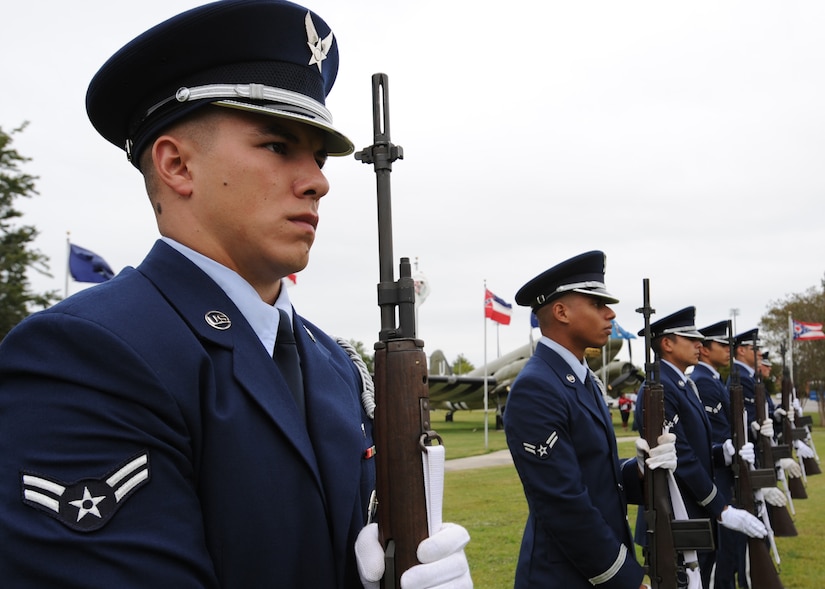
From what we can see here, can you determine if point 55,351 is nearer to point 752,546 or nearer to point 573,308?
point 573,308

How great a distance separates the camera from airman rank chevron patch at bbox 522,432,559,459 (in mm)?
3906

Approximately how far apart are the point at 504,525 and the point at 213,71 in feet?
32.6

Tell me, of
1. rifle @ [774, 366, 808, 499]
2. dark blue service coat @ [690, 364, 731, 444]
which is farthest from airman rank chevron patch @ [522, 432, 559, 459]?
rifle @ [774, 366, 808, 499]

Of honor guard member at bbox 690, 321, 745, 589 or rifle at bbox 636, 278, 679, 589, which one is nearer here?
rifle at bbox 636, 278, 679, 589

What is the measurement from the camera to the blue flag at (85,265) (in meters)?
16.1

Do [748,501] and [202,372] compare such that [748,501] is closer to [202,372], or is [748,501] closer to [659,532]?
[659,532]

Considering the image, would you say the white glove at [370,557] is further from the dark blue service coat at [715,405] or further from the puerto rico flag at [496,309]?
the puerto rico flag at [496,309]

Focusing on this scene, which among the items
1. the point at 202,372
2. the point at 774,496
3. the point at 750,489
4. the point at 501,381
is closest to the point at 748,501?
the point at 750,489

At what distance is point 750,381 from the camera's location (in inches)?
434

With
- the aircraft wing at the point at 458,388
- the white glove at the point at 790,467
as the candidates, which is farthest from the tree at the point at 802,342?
the white glove at the point at 790,467

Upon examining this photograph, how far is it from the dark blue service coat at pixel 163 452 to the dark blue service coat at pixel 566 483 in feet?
7.48

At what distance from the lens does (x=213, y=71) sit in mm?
1700

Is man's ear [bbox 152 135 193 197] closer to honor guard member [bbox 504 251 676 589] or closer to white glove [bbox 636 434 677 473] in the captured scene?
honor guard member [bbox 504 251 676 589]

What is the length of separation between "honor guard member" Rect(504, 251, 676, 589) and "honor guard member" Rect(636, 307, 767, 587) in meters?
1.16
